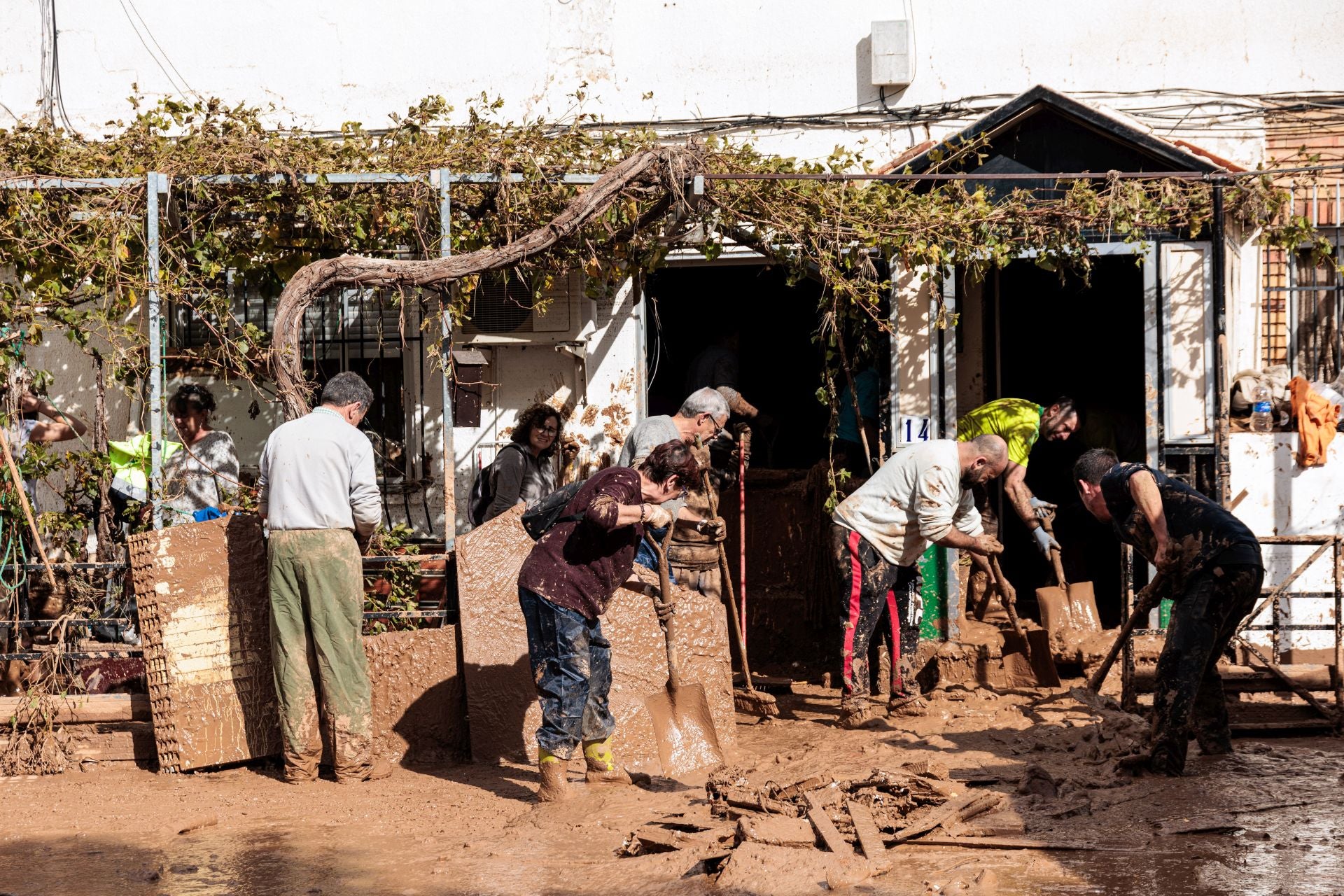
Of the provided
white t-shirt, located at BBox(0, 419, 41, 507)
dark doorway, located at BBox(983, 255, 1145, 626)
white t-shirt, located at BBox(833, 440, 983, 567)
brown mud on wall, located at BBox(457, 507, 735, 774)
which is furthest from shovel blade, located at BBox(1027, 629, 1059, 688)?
white t-shirt, located at BBox(0, 419, 41, 507)

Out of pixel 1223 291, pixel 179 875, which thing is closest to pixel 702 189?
pixel 1223 291

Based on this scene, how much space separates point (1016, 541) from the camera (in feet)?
39.2

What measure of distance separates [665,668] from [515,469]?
2043 millimetres

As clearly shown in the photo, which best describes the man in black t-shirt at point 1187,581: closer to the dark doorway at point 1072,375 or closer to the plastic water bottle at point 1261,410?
the plastic water bottle at point 1261,410

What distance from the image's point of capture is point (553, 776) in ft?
21.1

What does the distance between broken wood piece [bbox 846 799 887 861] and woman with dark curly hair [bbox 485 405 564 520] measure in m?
3.56

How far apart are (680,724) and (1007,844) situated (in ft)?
6.85

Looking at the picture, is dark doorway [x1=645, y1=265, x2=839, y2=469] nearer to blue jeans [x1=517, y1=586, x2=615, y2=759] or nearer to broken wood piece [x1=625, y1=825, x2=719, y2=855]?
blue jeans [x1=517, y1=586, x2=615, y2=759]

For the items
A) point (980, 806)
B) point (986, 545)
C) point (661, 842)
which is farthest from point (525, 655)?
point (986, 545)

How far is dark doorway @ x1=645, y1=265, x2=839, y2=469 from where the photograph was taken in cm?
1243

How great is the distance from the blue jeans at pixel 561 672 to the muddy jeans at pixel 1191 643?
281 cm

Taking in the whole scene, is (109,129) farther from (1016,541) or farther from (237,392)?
(1016,541)

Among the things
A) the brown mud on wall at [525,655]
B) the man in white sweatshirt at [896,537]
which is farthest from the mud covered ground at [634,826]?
the man in white sweatshirt at [896,537]

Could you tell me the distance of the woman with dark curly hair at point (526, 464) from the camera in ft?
29.1
